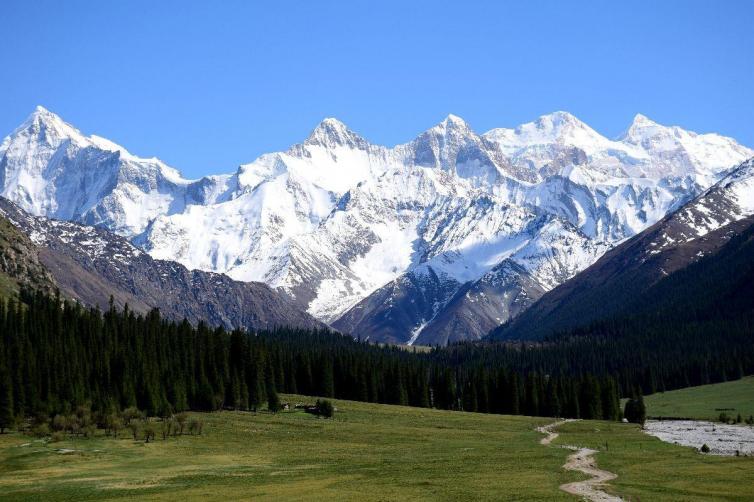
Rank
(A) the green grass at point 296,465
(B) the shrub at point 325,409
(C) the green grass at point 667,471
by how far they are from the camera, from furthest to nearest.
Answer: (B) the shrub at point 325,409, (A) the green grass at point 296,465, (C) the green grass at point 667,471

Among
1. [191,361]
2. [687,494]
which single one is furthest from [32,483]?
[191,361]

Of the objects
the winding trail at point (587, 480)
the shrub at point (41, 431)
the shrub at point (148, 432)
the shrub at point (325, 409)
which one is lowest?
the winding trail at point (587, 480)

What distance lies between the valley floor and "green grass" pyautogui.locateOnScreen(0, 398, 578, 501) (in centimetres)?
13

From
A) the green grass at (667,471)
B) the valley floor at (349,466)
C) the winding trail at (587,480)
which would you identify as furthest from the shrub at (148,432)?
the green grass at (667,471)

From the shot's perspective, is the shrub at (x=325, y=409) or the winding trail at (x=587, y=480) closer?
the winding trail at (x=587, y=480)

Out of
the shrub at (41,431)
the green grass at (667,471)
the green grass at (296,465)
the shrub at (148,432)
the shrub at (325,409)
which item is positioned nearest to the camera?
the green grass at (667,471)

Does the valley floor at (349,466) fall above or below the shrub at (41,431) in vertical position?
below

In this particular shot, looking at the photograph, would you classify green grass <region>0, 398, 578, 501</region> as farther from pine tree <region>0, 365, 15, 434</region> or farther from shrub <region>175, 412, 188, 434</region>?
pine tree <region>0, 365, 15, 434</region>

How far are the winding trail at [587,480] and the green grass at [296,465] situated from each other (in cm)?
155

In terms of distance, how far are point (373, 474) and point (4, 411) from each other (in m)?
70.4

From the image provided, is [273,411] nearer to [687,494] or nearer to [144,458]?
[144,458]

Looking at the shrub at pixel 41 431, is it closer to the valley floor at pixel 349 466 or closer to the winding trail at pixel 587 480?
the valley floor at pixel 349 466

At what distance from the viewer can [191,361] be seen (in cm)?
19725

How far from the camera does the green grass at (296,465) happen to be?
92.4m
